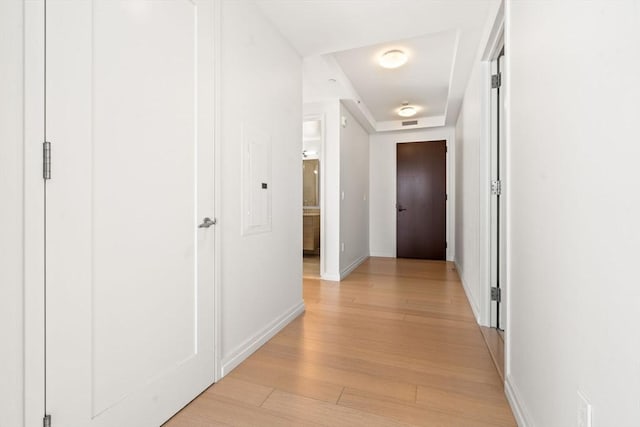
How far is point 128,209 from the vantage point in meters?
1.26

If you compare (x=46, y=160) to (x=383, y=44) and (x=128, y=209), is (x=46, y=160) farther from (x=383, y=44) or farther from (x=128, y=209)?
(x=383, y=44)

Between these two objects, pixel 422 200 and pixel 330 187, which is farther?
pixel 422 200

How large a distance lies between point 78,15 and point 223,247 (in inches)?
46.8

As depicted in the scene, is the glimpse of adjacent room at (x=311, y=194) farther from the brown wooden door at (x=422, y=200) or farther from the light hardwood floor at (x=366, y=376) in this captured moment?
the light hardwood floor at (x=366, y=376)

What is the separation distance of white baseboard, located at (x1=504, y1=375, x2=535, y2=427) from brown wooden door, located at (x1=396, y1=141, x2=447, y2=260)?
4214 millimetres

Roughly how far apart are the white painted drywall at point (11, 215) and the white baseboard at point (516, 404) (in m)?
1.79

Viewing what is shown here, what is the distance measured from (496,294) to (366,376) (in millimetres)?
1294

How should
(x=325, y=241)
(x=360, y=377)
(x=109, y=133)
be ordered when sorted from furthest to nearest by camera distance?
(x=325, y=241)
(x=360, y=377)
(x=109, y=133)

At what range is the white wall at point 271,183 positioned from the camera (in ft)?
6.13

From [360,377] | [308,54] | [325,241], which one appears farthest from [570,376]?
[325,241]

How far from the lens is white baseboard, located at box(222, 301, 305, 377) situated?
1.86 metres

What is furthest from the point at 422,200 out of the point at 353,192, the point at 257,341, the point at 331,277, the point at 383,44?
the point at 257,341

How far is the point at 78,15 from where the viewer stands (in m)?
1.06

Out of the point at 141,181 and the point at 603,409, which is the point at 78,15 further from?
the point at 603,409
